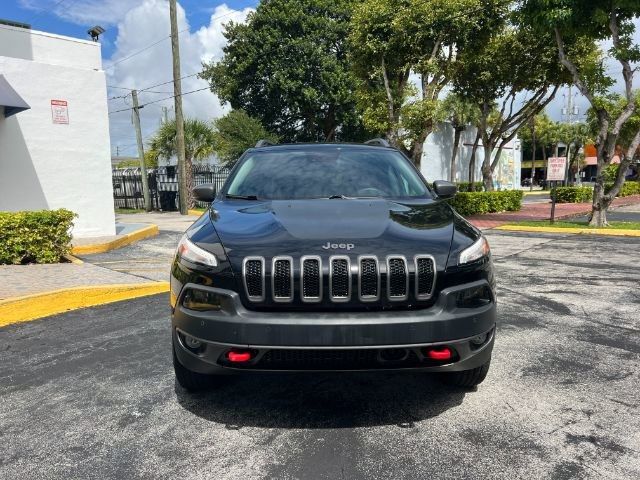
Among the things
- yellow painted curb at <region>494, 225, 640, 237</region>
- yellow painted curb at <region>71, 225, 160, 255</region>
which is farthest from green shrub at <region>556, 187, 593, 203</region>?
yellow painted curb at <region>71, 225, 160, 255</region>

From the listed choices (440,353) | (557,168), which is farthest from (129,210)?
(440,353)

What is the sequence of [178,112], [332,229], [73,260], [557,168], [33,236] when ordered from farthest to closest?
[178,112], [557,168], [73,260], [33,236], [332,229]

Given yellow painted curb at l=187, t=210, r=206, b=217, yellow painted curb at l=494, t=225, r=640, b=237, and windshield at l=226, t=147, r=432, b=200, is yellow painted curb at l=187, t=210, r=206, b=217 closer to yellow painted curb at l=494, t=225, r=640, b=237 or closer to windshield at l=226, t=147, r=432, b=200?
yellow painted curb at l=494, t=225, r=640, b=237

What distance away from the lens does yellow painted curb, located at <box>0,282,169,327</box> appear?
5.43m

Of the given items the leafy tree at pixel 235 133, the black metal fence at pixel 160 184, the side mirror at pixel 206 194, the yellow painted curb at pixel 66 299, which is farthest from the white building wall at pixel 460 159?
the side mirror at pixel 206 194

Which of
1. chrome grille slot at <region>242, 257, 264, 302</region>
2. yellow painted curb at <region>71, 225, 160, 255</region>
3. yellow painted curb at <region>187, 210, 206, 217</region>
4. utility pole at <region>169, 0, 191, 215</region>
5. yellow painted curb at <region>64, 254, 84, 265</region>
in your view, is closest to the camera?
chrome grille slot at <region>242, 257, 264, 302</region>

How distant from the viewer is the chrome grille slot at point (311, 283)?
2662mm

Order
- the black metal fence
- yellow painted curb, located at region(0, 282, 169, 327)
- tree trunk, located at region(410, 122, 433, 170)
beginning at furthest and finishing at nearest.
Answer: the black metal fence, tree trunk, located at region(410, 122, 433, 170), yellow painted curb, located at region(0, 282, 169, 327)

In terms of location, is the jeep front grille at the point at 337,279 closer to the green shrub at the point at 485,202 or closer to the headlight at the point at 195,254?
the headlight at the point at 195,254

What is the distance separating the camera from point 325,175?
4113 mm

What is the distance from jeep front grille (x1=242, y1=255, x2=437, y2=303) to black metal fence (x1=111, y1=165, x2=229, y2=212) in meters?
22.7

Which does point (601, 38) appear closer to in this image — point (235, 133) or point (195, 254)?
point (195, 254)

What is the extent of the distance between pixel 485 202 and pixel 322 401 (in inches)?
736

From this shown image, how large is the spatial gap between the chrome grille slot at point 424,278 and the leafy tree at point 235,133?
86.8ft
